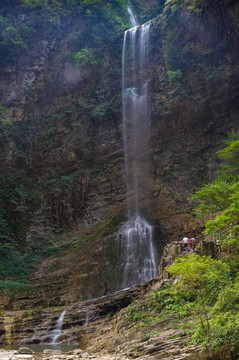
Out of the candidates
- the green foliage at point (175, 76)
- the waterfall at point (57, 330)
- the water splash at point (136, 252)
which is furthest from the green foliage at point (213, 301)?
the green foliage at point (175, 76)

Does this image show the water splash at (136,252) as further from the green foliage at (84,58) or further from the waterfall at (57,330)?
the green foliage at (84,58)

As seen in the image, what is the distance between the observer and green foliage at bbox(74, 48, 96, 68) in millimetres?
35094

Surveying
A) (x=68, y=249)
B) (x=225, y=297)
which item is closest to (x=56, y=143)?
(x=68, y=249)

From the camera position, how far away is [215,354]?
787cm

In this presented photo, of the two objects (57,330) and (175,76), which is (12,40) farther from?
(57,330)

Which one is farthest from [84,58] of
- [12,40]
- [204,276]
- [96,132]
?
[204,276]

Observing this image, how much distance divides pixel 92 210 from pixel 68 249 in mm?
4440

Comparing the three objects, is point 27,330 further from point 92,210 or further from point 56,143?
point 56,143

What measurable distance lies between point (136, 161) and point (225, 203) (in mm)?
17105

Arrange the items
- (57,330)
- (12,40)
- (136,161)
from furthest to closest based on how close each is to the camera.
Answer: (12,40) < (136,161) < (57,330)

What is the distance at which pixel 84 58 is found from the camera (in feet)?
115

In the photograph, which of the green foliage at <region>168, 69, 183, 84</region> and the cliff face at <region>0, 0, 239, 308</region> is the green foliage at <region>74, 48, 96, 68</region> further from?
the green foliage at <region>168, 69, 183, 84</region>

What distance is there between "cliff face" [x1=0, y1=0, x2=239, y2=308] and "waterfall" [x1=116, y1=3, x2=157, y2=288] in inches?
27.6

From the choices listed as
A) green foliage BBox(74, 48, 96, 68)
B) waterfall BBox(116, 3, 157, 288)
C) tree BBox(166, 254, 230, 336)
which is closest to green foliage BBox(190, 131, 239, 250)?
tree BBox(166, 254, 230, 336)
